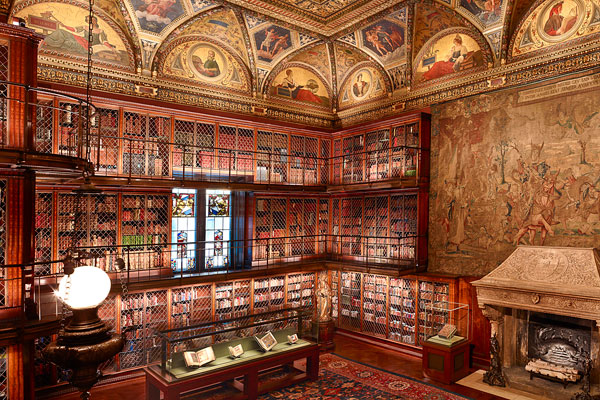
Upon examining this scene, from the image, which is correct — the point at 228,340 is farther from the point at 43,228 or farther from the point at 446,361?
the point at 43,228

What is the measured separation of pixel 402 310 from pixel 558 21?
6.34 metres

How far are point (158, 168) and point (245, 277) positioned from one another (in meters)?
2.94

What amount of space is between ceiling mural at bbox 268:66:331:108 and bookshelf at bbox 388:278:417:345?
5284 mm

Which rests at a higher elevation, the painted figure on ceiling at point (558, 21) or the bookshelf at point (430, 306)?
the painted figure on ceiling at point (558, 21)

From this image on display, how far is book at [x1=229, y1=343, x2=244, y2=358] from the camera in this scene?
6.45 metres

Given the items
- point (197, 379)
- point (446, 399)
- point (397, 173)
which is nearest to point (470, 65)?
point (397, 173)

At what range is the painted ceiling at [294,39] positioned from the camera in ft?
24.4

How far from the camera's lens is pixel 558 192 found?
7.08 m

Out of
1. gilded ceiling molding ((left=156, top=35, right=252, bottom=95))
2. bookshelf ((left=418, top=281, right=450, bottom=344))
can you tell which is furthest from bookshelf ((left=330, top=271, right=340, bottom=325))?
gilded ceiling molding ((left=156, top=35, right=252, bottom=95))

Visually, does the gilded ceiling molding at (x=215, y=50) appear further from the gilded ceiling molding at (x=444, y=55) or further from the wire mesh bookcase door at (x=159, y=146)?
the gilded ceiling molding at (x=444, y=55)

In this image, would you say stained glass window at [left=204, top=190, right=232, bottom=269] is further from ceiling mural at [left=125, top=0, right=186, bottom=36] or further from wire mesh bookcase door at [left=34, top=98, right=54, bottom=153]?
ceiling mural at [left=125, top=0, right=186, bottom=36]

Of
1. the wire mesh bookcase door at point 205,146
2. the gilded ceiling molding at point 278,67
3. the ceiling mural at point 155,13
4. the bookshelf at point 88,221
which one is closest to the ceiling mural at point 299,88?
the gilded ceiling molding at point 278,67

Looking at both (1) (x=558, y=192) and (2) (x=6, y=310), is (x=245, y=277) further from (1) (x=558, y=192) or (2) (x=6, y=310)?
(1) (x=558, y=192)

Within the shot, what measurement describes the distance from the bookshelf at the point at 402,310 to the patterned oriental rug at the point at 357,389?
1.52 meters
